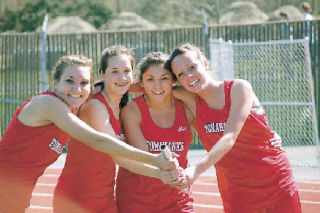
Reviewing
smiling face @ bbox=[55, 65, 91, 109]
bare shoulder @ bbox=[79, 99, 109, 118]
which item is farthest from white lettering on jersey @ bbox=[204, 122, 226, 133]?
smiling face @ bbox=[55, 65, 91, 109]

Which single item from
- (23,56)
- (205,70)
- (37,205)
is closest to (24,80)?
(23,56)

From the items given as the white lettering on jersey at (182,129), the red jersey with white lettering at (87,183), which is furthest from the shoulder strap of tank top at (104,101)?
the white lettering on jersey at (182,129)

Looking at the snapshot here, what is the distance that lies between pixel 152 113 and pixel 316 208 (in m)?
3.65

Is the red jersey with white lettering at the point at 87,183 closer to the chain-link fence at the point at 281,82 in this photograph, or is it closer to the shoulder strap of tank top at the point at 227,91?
the shoulder strap of tank top at the point at 227,91

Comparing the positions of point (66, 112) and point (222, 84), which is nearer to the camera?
point (66, 112)

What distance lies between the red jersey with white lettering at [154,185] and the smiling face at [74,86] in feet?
1.50

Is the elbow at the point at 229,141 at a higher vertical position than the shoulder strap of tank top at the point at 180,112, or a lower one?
lower

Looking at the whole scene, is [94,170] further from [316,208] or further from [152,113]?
[316,208]

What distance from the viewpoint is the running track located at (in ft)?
22.9

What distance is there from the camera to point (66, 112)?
3686mm

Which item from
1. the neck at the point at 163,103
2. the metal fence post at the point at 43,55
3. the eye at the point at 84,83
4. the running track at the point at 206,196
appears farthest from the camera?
the metal fence post at the point at 43,55

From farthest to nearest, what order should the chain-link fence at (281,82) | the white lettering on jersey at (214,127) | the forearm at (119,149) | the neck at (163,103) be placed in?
the chain-link fence at (281,82) < the neck at (163,103) < the white lettering on jersey at (214,127) < the forearm at (119,149)

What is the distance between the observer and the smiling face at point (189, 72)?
399 cm

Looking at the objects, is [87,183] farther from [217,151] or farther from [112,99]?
[217,151]
